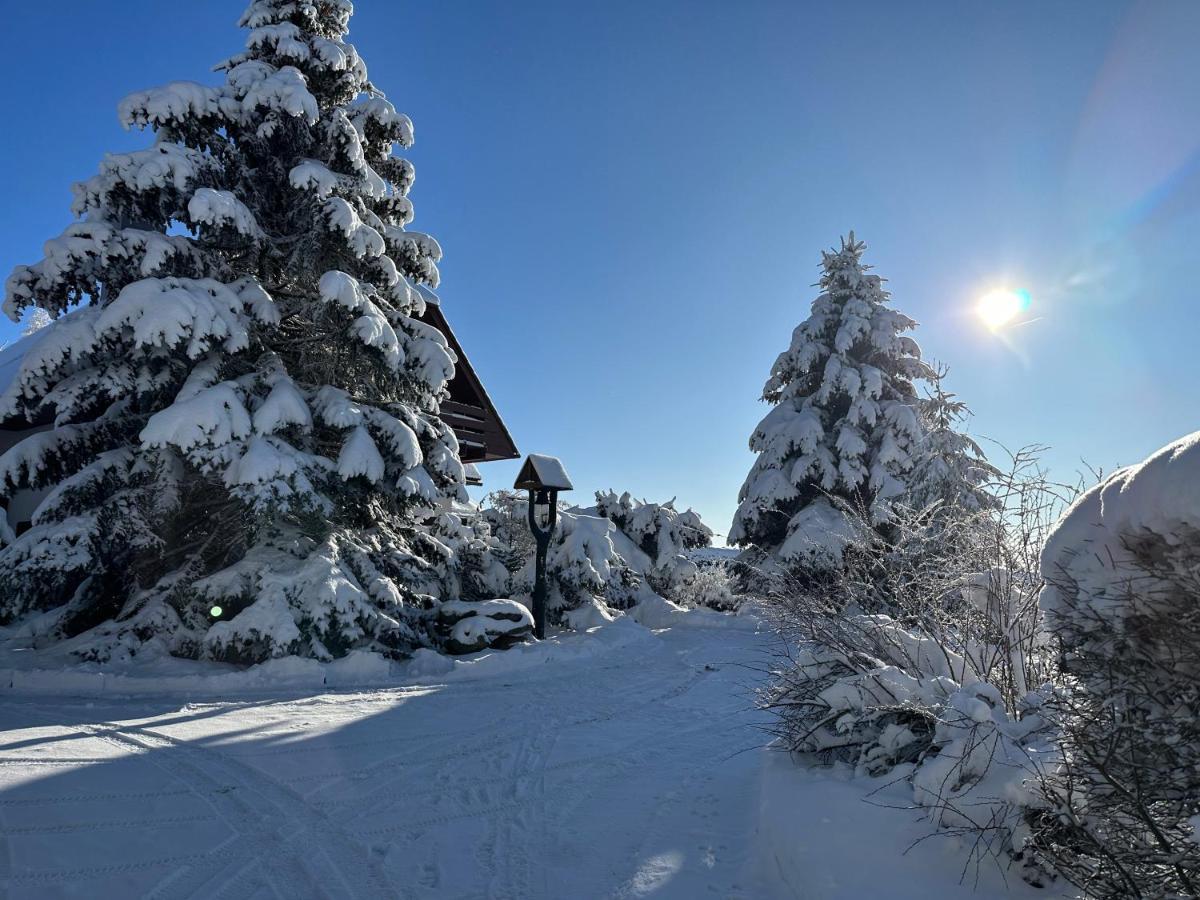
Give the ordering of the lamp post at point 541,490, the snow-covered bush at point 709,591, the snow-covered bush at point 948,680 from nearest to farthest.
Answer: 1. the snow-covered bush at point 948,680
2. the lamp post at point 541,490
3. the snow-covered bush at point 709,591

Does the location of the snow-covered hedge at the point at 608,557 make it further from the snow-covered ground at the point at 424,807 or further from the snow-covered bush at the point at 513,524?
the snow-covered ground at the point at 424,807

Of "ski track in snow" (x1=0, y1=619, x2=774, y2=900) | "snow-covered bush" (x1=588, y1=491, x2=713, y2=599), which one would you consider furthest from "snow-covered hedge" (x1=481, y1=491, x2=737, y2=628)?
"ski track in snow" (x1=0, y1=619, x2=774, y2=900)

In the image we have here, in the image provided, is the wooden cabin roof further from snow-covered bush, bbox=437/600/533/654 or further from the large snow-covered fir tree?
the large snow-covered fir tree

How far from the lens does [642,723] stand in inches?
261

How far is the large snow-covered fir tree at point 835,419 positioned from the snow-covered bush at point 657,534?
3.11m

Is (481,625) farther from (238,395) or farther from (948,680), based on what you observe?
(948,680)

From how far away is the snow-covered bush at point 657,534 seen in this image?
68.3ft

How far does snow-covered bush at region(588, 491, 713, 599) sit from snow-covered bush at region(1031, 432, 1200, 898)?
60.8 ft

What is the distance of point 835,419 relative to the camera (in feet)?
60.1

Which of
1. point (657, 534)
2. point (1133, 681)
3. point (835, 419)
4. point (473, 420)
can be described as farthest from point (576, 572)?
point (1133, 681)

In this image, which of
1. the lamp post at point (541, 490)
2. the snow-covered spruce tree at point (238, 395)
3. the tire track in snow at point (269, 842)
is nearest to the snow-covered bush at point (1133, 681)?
the tire track in snow at point (269, 842)

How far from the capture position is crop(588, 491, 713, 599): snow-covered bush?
68.3ft

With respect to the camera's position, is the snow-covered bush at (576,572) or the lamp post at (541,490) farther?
the snow-covered bush at (576,572)

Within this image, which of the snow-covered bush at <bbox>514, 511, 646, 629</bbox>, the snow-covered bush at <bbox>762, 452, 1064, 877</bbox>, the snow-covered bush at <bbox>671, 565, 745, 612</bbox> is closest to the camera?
the snow-covered bush at <bbox>762, 452, 1064, 877</bbox>
